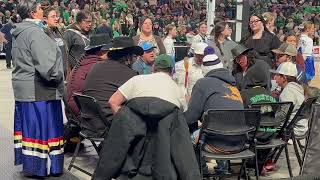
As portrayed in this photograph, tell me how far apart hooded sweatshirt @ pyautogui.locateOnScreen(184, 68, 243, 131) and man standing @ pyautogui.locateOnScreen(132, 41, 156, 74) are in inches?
67.0

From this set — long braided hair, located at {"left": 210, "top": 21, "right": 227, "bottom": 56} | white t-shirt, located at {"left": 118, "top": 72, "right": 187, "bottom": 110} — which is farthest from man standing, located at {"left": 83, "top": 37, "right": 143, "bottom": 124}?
long braided hair, located at {"left": 210, "top": 21, "right": 227, "bottom": 56}

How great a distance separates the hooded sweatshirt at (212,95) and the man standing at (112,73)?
0.69 metres

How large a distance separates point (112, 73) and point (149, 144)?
1.51m

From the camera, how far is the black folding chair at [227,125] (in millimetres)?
4656

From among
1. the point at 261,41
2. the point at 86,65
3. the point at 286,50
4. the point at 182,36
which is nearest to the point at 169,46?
the point at 261,41

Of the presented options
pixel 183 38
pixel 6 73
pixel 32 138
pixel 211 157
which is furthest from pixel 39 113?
pixel 183 38

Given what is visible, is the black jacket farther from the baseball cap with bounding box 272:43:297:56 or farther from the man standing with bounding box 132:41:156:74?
the baseball cap with bounding box 272:43:297:56

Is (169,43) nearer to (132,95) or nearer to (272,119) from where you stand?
(272,119)

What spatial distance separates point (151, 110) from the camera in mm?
3859

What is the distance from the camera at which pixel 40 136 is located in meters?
5.53

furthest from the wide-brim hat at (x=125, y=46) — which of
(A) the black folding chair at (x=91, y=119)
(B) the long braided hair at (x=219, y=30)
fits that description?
(B) the long braided hair at (x=219, y=30)

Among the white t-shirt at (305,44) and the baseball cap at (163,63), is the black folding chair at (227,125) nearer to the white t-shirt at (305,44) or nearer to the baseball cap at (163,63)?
the baseball cap at (163,63)

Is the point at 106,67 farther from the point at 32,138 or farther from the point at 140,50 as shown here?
the point at 32,138

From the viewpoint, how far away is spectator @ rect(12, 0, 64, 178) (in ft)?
17.6
